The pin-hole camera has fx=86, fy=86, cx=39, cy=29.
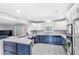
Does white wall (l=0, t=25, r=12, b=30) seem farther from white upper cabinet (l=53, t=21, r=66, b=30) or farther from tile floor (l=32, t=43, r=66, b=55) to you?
white upper cabinet (l=53, t=21, r=66, b=30)

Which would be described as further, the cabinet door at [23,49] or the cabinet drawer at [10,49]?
the cabinet drawer at [10,49]

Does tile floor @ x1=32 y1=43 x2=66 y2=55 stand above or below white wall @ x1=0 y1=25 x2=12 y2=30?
below

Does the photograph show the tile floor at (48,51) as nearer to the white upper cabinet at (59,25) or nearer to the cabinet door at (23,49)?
the cabinet door at (23,49)

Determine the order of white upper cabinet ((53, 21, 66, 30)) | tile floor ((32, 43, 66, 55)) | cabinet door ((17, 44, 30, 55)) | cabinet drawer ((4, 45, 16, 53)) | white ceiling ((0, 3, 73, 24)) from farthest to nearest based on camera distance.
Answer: white upper cabinet ((53, 21, 66, 30)), tile floor ((32, 43, 66, 55)), white ceiling ((0, 3, 73, 24)), cabinet drawer ((4, 45, 16, 53)), cabinet door ((17, 44, 30, 55))

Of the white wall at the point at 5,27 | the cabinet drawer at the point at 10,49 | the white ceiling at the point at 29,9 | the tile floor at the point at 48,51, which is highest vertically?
the white ceiling at the point at 29,9

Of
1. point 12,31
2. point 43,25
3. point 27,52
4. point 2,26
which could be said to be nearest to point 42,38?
point 43,25

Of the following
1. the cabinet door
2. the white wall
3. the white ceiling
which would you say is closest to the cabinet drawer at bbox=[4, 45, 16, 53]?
the cabinet door

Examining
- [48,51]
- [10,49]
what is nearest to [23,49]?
[10,49]

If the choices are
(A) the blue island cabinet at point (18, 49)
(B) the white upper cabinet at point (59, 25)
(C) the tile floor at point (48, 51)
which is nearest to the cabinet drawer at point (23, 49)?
(A) the blue island cabinet at point (18, 49)

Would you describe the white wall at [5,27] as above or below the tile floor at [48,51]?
above

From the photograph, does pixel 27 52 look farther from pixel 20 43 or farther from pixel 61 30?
pixel 61 30

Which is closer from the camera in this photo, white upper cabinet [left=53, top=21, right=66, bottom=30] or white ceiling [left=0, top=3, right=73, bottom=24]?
white ceiling [left=0, top=3, right=73, bottom=24]
